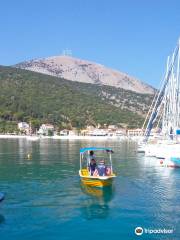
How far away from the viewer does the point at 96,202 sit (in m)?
31.1

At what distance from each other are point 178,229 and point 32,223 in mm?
9339

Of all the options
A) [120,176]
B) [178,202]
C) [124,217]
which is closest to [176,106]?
[120,176]

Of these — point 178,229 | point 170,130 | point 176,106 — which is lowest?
point 178,229

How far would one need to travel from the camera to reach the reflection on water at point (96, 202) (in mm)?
27688

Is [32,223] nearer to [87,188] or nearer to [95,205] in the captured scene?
[95,205]

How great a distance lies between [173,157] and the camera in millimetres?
58875
